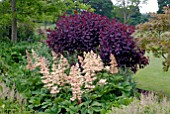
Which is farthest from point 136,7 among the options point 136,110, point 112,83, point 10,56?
point 136,110

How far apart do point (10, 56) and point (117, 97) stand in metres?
3.64

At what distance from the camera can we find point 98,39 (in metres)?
5.74

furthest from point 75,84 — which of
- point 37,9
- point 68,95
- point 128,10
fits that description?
point 128,10

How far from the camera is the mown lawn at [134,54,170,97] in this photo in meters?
6.12

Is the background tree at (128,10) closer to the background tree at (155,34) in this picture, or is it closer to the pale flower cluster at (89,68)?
the background tree at (155,34)

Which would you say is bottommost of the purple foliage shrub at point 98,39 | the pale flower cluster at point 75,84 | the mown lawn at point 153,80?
the mown lawn at point 153,80

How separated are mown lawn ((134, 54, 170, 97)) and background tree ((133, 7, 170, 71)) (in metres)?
1.32

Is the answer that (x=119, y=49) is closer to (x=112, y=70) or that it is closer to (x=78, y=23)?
(x=112, y=70)

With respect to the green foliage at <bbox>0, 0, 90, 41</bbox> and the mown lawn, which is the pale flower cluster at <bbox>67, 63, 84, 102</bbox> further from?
the green foliage at <bbox>0, 0, 90, 41</bbox>

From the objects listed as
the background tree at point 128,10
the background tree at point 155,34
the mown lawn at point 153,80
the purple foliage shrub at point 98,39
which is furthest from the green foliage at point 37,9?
the background tree at point 128,10

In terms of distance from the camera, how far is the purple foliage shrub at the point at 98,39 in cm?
495

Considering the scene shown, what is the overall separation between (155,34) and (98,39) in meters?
1.65

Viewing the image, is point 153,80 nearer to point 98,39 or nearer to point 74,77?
point 98,39

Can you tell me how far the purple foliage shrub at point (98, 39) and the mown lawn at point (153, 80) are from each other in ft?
2.19
